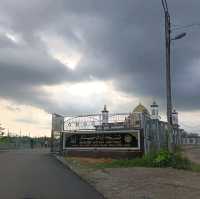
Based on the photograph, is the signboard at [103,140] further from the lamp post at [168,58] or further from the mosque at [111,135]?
the lamp post at [168,58]

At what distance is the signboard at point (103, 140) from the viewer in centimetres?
2674

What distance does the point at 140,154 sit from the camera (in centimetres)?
2622

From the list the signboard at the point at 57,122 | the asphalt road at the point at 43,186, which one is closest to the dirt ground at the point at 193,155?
the signboard at the point at 57,122

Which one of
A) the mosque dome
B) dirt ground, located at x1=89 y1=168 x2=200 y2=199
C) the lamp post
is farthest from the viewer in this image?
the mosque dome

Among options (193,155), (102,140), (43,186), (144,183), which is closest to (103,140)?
(102,140)

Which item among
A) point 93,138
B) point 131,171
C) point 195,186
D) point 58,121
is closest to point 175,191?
point 195,186

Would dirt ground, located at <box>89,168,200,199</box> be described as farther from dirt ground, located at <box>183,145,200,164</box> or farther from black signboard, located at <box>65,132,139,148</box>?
dirt ground, located at <box>183,145,200,164</box>

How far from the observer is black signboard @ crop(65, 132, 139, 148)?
87.9 ft

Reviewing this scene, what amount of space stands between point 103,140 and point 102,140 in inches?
2.6

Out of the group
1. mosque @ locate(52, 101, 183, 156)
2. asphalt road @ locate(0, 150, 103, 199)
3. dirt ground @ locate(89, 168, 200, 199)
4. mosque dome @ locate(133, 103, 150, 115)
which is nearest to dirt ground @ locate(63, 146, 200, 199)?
dirt ground @ locate(89, 168, 200, 199)

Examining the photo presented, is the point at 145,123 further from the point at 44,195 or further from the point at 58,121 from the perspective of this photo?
the point at 44,195

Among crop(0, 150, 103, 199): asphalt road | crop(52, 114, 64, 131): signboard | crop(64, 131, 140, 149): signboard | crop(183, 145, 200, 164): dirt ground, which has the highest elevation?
crop(52, 114, 64, 131): signboard

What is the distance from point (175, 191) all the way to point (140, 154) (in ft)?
45.4

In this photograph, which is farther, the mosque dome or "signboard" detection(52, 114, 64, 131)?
the mosque dome
